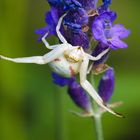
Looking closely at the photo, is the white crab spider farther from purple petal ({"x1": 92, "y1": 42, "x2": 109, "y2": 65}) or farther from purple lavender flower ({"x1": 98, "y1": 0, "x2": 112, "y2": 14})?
purple lavender flower ({"x1": 98, "y1": 0, "x2": 112, "y2": 14})

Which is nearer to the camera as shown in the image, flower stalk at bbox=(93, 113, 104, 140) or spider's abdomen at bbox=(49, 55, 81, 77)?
spider's abdomen at bbox=(49, 55, 81, 77)

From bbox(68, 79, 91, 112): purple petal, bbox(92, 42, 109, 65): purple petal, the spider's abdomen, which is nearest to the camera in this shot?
the spider's abdomen

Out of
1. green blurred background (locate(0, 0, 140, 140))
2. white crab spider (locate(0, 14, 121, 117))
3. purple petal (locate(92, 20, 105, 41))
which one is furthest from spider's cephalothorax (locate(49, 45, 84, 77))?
green blurred background (locate(0, 0, 140, 140))

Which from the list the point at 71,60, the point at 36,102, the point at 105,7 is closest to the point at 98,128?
the point at 71,60

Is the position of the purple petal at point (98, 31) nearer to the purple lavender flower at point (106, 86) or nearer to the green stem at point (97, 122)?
the green stem at point (97, 122)

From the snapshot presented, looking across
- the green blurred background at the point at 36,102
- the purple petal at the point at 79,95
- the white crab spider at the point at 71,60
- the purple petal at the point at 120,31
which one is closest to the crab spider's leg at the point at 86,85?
the white crab spider at the point at 71,60

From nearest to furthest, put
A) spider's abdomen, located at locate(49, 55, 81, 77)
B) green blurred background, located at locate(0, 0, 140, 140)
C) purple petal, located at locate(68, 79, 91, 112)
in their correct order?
1. spider's abdomen, located at locate(49, 55, 81, 77)
2. purple petal, located at locate(68, 79, 91, 112)
3. green blurred background, located at locate(0, 0, 140, 140)

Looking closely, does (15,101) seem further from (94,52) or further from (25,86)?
(94,52)
